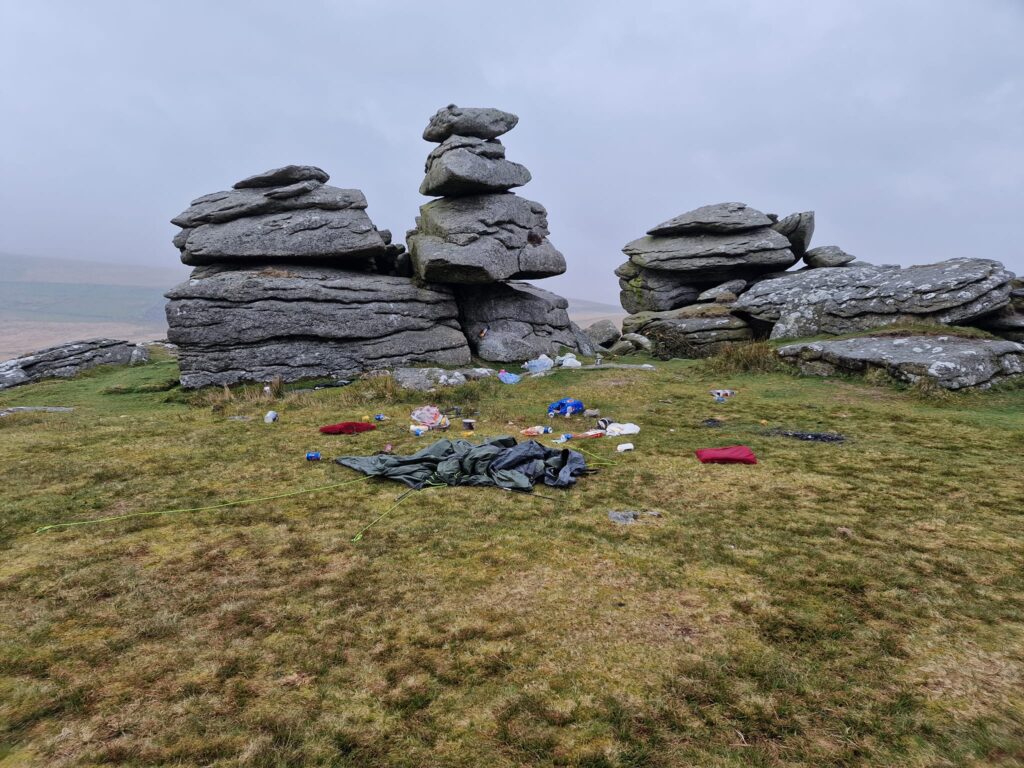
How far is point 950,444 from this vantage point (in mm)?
8180

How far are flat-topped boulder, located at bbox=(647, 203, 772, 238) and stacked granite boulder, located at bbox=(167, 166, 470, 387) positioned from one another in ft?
42.7

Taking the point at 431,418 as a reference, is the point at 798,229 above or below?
above

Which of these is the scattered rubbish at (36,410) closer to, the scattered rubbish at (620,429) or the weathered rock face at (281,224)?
the weathered rock face at (281,224)

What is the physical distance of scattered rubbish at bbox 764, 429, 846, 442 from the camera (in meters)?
8.66

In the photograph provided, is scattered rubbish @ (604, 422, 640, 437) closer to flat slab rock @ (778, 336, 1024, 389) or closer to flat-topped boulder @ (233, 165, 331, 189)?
flat slab rock @ (778, 336, 1024, 389)

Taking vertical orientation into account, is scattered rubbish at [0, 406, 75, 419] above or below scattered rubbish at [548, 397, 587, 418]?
below

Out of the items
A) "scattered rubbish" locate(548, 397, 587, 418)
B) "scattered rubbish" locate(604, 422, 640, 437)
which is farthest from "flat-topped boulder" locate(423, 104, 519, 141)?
"scattered rubbish" locate(604, 422, 640, 437)

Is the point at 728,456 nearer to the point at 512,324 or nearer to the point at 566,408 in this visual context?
the point at 566,408

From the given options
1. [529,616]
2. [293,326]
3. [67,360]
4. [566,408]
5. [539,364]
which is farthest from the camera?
[67,360]

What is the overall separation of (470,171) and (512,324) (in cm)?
552

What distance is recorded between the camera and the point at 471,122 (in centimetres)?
1928

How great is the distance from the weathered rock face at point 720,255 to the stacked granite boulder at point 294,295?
38.3 ft

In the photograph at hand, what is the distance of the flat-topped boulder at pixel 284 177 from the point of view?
722 inches

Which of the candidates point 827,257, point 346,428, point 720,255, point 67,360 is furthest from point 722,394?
point 67,360
